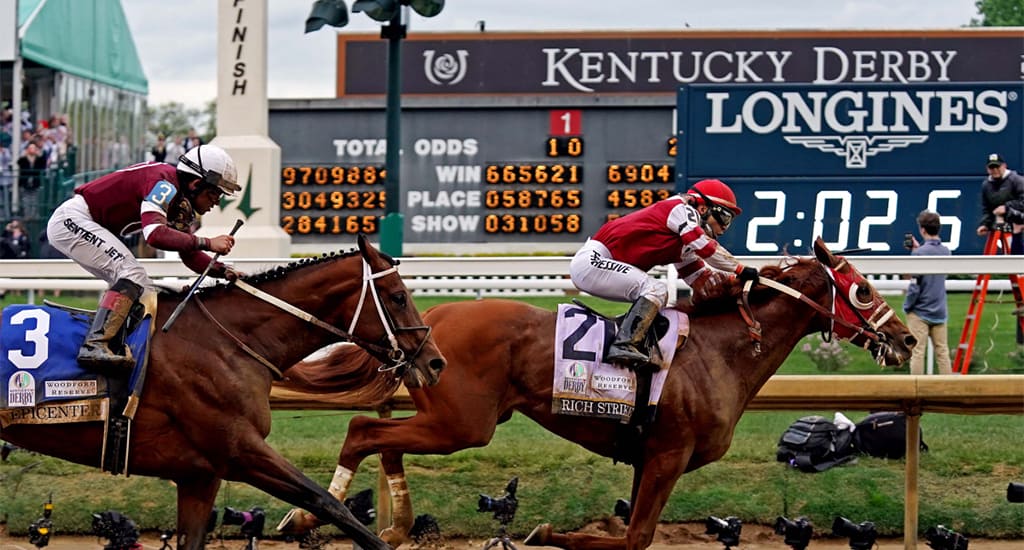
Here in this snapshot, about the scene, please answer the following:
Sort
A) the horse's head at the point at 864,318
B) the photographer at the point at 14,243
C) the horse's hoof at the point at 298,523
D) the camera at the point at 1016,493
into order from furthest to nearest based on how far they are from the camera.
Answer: the photographer at the point at 14,243, the camera at the point at 1016,493, the horse's head at the point at 864,318, the horse's hoof at the point at 298,523

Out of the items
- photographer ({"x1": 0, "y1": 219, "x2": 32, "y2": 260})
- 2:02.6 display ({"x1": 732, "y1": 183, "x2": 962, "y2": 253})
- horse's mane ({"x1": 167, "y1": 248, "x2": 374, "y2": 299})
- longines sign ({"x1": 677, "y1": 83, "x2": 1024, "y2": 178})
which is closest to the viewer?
horse's mane ({"x1": 167, "y1": 248, "x2": 374, "y2": 299})

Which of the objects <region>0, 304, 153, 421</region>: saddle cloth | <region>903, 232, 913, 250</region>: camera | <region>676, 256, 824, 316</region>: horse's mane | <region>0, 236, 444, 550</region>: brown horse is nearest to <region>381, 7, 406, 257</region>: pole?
<region>903, 232, 913, 250</region>: camera

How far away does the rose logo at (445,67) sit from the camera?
68.4 ft

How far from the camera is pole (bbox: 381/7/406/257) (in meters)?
14.0

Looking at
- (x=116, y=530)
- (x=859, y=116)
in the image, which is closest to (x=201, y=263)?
(x=116, y=530)

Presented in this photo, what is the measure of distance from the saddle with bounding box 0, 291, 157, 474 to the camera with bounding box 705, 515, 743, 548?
3.01m

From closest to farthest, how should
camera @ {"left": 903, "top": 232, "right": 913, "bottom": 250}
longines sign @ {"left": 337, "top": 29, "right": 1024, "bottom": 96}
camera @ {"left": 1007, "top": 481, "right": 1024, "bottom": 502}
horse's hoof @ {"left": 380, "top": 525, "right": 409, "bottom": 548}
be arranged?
horse's hoof @ {"left": 380, "top": 525, "right": 409, "bottom": 548} < camera @ {"left": 1007, "top": 481, "right": 1024, "bottom": 502} < camera @ {"left": 903, "top": 232, "right": 913, "bottom": 250} < longines sign @ {"left": 337, "top": 29, "right": 1024, "bottom": 96}

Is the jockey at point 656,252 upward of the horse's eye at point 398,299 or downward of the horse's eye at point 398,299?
upward

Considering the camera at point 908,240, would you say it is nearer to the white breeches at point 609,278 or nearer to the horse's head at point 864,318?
the horse's head at point 864,318

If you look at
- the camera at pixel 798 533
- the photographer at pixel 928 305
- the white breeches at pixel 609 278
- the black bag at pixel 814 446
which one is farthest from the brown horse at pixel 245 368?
the photographer at pixel 928 305

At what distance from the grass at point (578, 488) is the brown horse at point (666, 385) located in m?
1.37

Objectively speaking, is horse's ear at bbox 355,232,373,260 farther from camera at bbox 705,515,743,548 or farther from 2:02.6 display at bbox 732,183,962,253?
2:02.6 display at bbox 732,183,962,253

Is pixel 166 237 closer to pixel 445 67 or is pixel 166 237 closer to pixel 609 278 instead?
pixel 609 278

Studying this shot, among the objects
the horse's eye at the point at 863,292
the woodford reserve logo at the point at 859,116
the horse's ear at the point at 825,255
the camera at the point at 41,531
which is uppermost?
the woodford reserve logo at the point at 859,116
